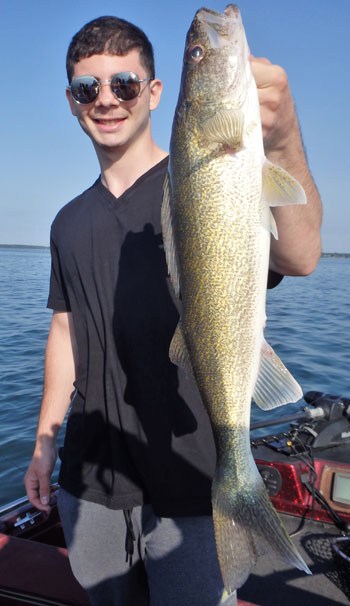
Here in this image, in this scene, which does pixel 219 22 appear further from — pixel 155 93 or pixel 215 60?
pixel 155 93

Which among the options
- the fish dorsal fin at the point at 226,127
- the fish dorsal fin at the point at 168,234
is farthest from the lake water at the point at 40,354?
the fish dorsal fin at the point at 226,127

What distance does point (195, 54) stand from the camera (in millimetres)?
1707

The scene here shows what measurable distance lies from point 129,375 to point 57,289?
807 millimetres

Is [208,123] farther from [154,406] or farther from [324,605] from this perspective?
[324,605]

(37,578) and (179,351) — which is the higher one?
(179,351)

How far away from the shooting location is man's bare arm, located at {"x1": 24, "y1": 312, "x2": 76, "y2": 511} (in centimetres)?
256

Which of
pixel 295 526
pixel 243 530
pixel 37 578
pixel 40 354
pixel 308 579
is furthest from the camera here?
pixel 40 354

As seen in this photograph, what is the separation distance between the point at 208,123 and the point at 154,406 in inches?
47.1

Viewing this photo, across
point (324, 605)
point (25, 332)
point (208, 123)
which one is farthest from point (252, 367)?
point (25, 332)

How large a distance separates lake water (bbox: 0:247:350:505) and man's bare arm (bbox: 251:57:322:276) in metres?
4.69

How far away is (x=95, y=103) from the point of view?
2154mm

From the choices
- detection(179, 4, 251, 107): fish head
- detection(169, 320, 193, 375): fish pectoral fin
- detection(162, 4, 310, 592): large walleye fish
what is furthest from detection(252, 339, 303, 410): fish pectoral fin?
detection(179, 4, 251, 107): fish head

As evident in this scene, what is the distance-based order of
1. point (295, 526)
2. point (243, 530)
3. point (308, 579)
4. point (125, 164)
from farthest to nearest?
point (295, 526), point (308, 579), point (125, 164), point (243, 530)

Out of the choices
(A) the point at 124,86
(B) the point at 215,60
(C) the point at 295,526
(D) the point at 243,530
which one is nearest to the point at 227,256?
(B) the point at 215,60
